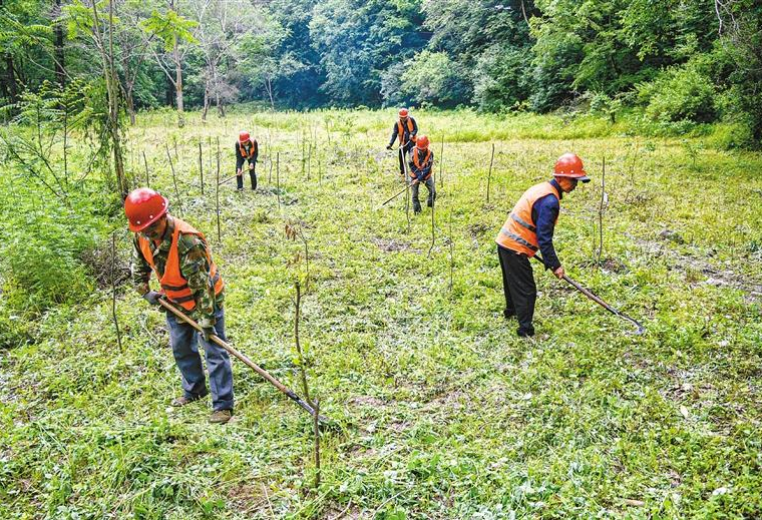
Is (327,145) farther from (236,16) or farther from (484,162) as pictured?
(236,16)

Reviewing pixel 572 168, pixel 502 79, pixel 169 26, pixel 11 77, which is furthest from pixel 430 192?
pixel 11 77

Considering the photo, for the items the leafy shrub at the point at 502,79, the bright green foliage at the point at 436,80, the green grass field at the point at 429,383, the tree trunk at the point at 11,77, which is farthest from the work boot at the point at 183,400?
the bright green foliage at the point at 436,80

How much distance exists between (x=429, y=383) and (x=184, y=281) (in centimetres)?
244

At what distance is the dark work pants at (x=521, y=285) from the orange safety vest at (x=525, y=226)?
0.09 metres

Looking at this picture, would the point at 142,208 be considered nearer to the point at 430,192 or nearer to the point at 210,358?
the point at 210,358

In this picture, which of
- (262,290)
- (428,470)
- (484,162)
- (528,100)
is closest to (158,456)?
(428,470)

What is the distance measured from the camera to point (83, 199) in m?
8.32

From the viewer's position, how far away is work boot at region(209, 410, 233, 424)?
14.3 ft

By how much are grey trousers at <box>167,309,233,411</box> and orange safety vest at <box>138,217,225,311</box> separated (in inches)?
Answer: 8.3

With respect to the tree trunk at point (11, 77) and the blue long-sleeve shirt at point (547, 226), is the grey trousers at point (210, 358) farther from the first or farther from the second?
the tree trunk at point (11, 77)

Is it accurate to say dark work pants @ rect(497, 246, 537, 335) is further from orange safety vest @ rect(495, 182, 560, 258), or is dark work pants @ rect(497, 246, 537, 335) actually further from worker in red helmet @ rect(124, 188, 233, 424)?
worker in red helmet @ rect(124, 188, 233, 424)

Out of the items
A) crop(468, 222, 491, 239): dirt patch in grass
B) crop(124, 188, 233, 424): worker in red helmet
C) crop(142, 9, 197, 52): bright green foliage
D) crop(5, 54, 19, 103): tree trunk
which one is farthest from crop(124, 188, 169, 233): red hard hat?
crop(5, 54, 19, 103): tree trunk

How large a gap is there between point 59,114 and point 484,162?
9178mm

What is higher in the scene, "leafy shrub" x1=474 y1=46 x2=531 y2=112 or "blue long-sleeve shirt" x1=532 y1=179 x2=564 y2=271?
"leafy shrub" x1=474 y1=46 x2=531 y2=112
